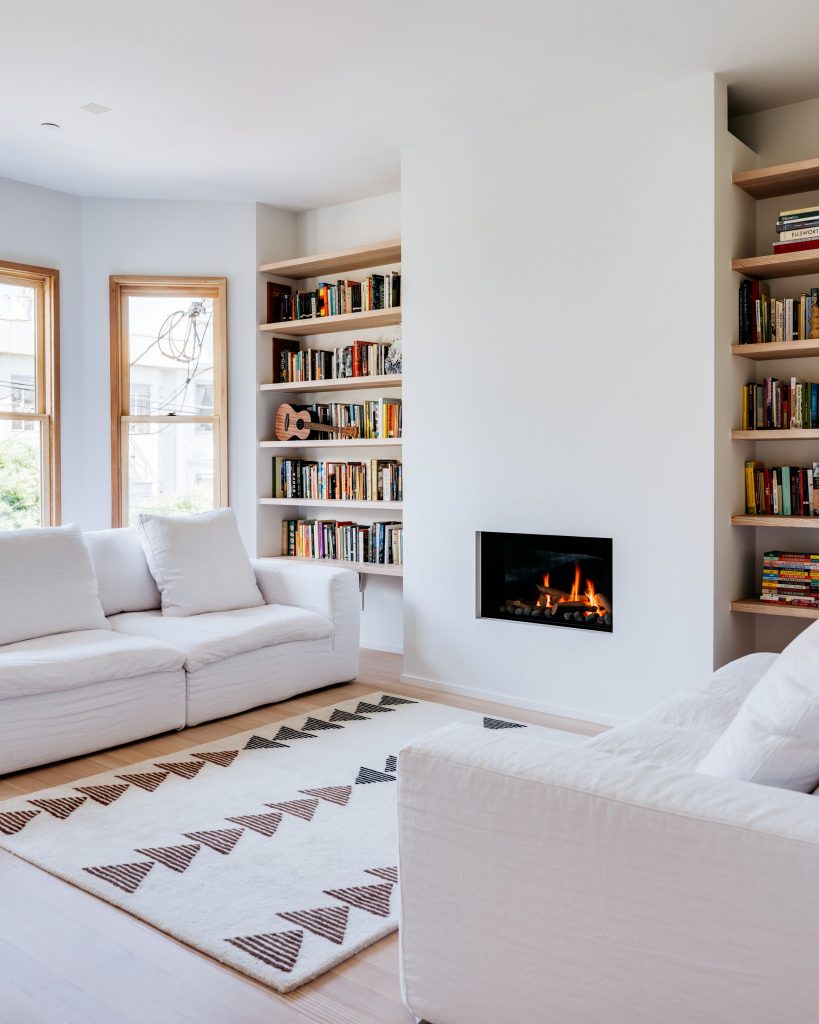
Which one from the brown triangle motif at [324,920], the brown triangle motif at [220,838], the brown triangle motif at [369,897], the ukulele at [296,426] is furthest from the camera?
the ukulele at [296,426]

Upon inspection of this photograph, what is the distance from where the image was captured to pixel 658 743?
7.25 ft

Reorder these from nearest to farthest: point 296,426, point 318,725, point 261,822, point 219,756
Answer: point 261,822 < point 219,756 < point 318,725 < point 296,426

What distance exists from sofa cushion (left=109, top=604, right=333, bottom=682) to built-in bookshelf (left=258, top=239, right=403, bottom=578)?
2.34 ft

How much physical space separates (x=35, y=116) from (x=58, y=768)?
287cm

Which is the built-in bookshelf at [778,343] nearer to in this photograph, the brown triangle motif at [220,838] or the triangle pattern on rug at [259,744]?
the triangle pattern on rug at [259,744]

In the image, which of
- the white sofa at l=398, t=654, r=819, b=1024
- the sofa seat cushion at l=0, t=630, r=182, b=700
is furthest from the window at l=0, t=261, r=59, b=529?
the white sofa at l=398, t=654, r=819, b=1024

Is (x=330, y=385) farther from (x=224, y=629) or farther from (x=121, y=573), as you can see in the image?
(x=224, y=629)

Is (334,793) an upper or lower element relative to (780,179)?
lower

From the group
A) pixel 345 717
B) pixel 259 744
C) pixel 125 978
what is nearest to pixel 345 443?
pixel 345 717

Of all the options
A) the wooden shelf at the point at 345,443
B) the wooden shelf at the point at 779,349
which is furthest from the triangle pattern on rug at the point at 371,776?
the wooden shelf at the point at 779,349

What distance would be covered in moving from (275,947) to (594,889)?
3.13ft

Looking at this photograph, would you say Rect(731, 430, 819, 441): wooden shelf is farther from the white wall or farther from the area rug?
the area rug

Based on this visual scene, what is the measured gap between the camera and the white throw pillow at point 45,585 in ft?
12.1

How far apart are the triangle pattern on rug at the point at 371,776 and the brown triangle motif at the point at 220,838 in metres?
0.53
